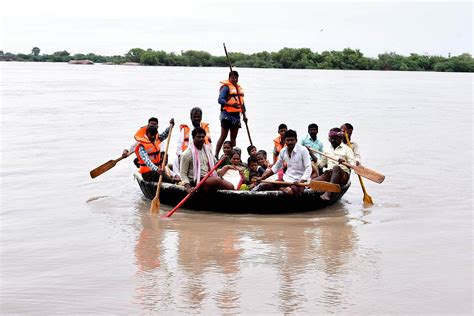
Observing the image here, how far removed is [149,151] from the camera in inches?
298

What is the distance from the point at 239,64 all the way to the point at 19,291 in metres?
57.6

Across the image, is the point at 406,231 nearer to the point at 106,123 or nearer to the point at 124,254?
the point at 124,254

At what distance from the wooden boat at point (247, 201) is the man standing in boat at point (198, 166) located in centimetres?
9

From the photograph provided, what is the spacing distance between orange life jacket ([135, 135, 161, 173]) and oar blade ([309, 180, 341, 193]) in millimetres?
1674

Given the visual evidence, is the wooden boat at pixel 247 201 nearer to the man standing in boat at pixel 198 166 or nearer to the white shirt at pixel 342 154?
the man standing in boat at pixel 198 166

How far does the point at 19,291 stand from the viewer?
494cm

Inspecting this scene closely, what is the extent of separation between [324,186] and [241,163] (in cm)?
110

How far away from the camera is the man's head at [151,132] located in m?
7.47

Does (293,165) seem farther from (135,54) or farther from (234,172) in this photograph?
(135,54)

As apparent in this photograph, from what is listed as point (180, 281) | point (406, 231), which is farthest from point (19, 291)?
point (406, 231)

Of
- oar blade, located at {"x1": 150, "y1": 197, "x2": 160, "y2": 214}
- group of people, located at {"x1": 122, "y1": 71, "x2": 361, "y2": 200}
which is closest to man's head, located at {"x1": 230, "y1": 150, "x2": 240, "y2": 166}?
group of people, located at {"x1": 122, "y1": 71, "x2": 361, "y2": 200}

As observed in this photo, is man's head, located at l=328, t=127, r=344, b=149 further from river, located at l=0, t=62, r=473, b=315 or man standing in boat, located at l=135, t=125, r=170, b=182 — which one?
man standing in boat, located at l=135, t=125, r=170, b=182

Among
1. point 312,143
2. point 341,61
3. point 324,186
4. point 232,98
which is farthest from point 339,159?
point 341,61

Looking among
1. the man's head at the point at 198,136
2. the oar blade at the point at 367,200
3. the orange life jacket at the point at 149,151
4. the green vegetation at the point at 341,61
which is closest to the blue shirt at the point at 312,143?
the oar blade at the point at 367,200
